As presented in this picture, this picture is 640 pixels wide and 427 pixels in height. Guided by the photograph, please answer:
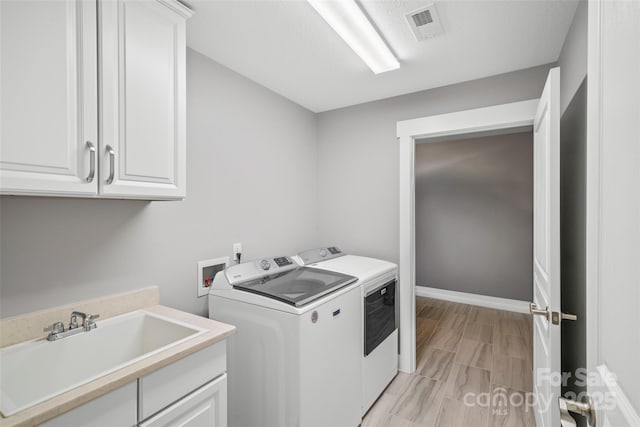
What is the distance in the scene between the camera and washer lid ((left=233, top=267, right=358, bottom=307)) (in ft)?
5.28

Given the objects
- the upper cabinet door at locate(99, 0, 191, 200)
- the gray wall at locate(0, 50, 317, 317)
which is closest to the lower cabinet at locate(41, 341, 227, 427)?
the gray wall at locate(0, 50, 317, 317)

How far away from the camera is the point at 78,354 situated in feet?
4.04

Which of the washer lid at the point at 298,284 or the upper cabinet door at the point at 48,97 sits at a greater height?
the upper cabinet door at the point at 48,97

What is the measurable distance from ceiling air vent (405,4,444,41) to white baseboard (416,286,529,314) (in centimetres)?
367

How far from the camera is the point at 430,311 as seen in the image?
3.98 meters

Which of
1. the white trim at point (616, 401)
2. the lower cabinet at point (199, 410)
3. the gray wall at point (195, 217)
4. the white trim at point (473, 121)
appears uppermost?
the white trim at point (473, 121)

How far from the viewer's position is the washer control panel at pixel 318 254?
7.88ft

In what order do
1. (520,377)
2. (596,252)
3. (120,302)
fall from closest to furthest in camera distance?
(596,252) < (120,302) < (520,377)

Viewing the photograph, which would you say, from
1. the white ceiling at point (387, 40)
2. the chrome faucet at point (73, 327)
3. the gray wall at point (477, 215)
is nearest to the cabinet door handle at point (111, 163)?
the chrome faucet at point (73, 327)

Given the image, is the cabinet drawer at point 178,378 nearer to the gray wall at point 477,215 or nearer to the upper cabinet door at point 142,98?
the upper cabinet door at point 142,98

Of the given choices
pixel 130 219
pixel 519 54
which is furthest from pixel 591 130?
pixel 130 219

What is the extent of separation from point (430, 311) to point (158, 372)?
3635 millimetres

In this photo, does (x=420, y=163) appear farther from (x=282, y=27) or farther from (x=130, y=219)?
(x=130, y=219)

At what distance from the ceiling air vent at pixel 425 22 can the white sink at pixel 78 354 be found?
1843 millimetres
